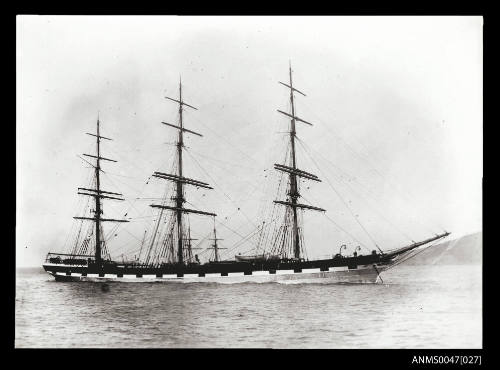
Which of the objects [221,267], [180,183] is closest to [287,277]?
[221,267]

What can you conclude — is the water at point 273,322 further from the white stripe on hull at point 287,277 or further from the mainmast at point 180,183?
the white stripe on hull at point 287,277

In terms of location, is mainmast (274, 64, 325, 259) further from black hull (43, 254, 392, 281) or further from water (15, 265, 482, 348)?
water (15, 265, 482, 348)

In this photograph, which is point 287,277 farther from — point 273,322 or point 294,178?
point 273,322

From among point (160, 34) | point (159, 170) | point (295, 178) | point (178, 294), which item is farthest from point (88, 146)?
point (295, 178)

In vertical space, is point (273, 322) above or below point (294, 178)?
below

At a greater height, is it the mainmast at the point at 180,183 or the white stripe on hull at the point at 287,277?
the mainmast at the point at 180,183

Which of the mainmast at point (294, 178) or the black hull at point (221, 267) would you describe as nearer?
the mainmast at point (294, 178)

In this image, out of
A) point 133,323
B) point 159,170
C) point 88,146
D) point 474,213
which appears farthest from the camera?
point 159,170
